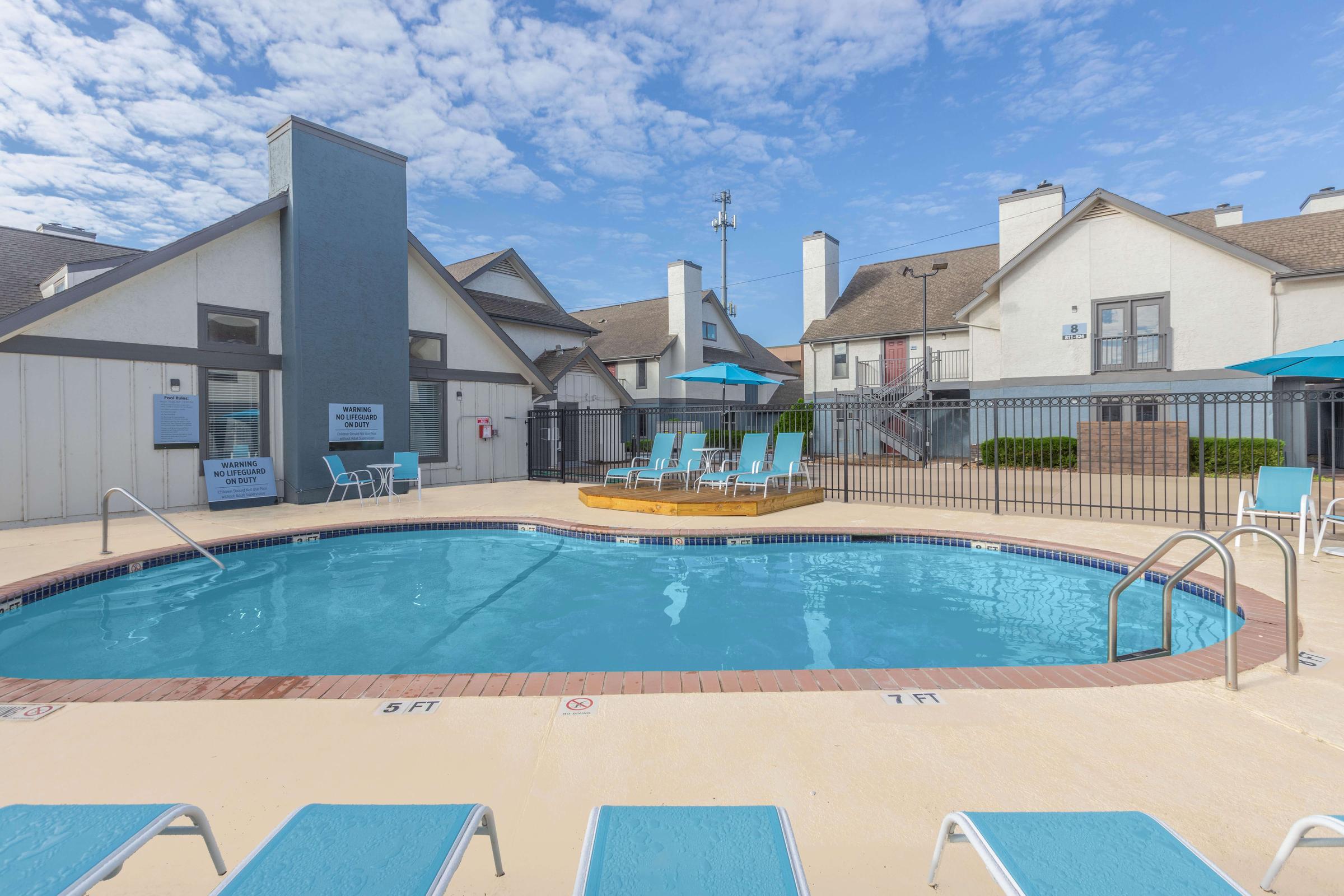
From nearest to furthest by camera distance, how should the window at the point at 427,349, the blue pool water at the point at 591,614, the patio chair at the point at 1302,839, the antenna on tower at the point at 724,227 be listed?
the patio chair at the point at 1302,839 → the blue pool water at the point at 591,614 → the window at the point at 427,349 → the antenna on tower at the point at 724,227

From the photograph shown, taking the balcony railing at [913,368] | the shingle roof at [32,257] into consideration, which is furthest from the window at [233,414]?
the balcony railing at [913,368]

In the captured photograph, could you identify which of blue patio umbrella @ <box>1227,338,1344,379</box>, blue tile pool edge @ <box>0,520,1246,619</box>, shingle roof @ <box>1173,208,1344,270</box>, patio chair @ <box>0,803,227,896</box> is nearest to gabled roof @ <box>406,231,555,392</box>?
blue tile pool edge @ <box>0,520,1246,619</box>

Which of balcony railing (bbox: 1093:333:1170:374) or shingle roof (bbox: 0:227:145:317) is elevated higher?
shingle roof (bbox: 0:227:145:317)

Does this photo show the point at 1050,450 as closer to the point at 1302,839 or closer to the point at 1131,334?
the point at 1131,334

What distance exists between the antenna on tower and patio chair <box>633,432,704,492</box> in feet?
105

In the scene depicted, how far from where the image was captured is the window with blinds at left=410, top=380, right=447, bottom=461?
45.7ft

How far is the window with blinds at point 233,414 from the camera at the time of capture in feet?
35.8

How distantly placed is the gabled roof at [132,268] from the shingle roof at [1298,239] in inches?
849

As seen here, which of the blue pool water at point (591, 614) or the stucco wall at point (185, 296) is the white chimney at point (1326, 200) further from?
the stucco wall at point (185, 296)

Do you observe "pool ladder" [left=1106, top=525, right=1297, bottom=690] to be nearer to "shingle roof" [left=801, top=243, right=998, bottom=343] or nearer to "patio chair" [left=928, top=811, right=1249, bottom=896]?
"patio chair" [left=928, top=811, right=1249, bottom=896]

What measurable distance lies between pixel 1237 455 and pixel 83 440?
22.8 m

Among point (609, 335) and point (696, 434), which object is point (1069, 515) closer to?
point (696, 434)

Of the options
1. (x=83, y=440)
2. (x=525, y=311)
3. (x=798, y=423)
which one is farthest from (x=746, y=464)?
(x=525, y=311)

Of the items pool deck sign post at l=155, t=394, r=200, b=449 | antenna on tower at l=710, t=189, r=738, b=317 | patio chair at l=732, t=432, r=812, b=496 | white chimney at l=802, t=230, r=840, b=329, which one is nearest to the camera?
pool deck sign post at l=155, t=394, r=200, b=449
